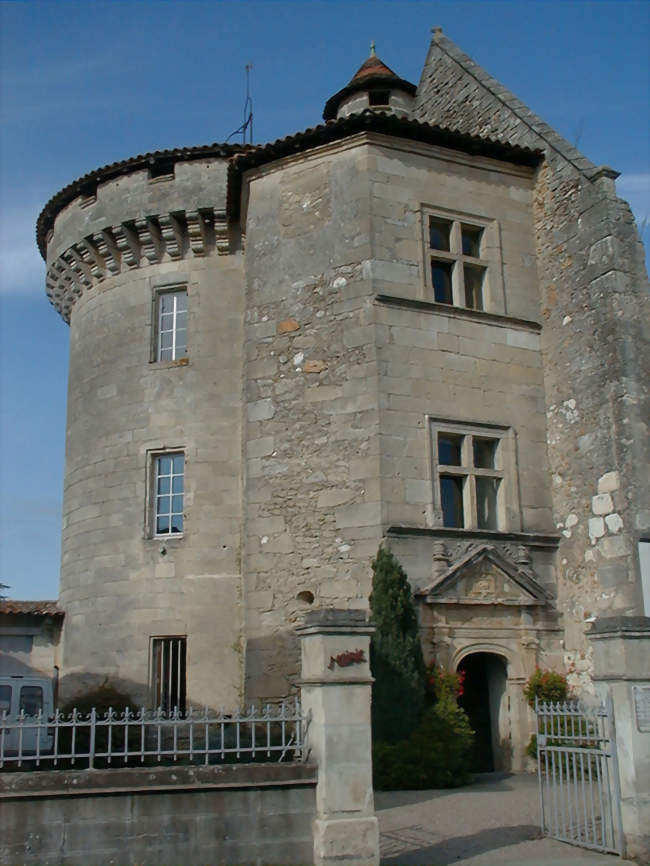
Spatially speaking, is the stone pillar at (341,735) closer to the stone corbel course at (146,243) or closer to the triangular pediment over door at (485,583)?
the triangular pediment over door at (485,583)

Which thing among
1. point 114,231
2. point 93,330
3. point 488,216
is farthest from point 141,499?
point 488,216

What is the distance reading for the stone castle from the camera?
562 inches

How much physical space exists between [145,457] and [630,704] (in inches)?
420

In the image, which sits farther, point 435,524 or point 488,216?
point 488,216

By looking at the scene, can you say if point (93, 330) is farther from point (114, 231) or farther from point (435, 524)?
point (435, 524)

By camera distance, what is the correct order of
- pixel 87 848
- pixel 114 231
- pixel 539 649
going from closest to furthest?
pixel 87 848 → pixel 539 649 → pixel 114 231

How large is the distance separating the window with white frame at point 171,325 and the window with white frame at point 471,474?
5703mm

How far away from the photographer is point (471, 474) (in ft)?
48.7

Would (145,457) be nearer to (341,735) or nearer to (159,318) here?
(159,318)

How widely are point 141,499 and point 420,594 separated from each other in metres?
5.89

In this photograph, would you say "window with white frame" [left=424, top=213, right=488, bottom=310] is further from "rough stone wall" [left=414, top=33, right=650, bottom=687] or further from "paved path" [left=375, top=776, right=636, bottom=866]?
"paved path" [left=375, top=776, right=636, bottom=866]

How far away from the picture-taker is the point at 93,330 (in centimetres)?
1881

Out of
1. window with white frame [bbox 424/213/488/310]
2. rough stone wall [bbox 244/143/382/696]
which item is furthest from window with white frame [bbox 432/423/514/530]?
window with white frame [bbox 424/213/488/310]

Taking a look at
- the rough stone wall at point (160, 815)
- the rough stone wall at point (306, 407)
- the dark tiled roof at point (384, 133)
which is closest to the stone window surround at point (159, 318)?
the rough stone wall at point (306, 407)
